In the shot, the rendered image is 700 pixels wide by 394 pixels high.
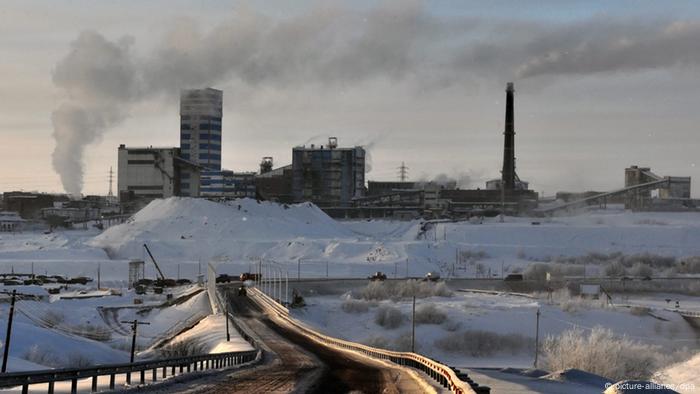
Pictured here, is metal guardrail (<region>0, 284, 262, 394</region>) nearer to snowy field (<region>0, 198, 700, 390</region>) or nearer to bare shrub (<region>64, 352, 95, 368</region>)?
snowy field (<region>0, 198, 700, 390</region>)

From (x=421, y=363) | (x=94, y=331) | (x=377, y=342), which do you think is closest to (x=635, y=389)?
(x=421, y=363)

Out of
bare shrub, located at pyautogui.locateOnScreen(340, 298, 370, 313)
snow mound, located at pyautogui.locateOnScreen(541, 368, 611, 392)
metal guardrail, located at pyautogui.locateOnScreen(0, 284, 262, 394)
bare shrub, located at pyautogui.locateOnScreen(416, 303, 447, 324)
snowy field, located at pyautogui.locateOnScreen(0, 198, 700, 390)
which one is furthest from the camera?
bare shrub, located at pyautogui.locateOnScreen(340, 298, 370, 313)

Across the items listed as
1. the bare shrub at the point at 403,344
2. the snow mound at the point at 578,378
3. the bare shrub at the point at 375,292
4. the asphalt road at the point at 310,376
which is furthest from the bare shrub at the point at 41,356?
the bare shrub at the point at 375,292

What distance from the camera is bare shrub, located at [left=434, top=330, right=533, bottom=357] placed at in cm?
8200

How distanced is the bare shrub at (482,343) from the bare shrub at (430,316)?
201 inches

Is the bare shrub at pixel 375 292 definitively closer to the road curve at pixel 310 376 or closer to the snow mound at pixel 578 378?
the road curve at pixel 310 376

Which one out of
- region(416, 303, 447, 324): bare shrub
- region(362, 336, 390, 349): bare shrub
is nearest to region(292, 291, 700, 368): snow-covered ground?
region(362, 336, 390, 349): bare shrub

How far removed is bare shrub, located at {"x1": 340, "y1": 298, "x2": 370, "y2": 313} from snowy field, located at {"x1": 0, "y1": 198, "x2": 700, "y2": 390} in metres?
0.42

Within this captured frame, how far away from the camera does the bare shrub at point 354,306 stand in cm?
9725

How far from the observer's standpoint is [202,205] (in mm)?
186500

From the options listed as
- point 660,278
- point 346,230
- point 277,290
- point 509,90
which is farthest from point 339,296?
point 509,90

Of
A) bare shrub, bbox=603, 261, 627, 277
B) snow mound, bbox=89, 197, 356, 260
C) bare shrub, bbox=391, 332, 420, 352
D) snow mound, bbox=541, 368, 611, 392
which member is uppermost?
snow mound, bbox=89, 197, 356, 260

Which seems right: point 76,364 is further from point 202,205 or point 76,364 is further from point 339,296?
point 202,205

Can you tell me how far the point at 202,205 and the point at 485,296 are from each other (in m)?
89.1
